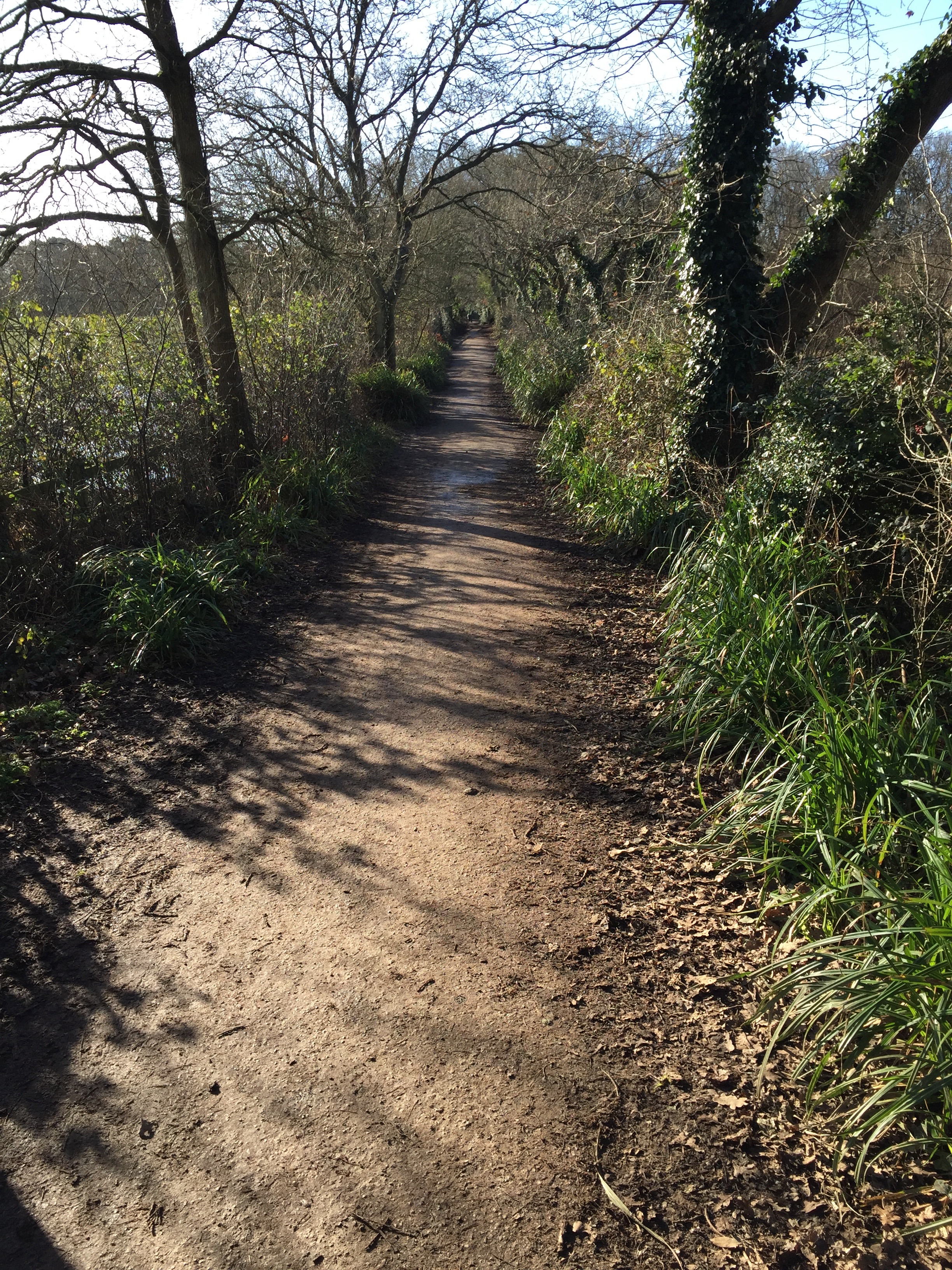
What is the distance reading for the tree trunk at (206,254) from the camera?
27.4 feet

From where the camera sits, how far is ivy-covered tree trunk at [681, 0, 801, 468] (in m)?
7.62

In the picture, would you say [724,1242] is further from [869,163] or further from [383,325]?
[383,325]

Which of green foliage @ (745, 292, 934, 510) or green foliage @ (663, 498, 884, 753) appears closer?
green foliage @ (663, 498, 884, 753)

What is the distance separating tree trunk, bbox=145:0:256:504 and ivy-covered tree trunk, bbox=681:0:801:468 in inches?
209

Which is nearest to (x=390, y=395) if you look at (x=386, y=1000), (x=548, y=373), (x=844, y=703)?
(x=548, y=373)

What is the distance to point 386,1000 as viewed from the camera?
3.13 m

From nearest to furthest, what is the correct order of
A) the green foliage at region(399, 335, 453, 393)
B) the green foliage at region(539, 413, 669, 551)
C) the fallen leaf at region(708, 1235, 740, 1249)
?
the fallen leaf at region(708, 1235, 740, 1249)
the green foliage at region(539, 413, 669, 551)
the green foliage at region(399, 335, 453, 393)

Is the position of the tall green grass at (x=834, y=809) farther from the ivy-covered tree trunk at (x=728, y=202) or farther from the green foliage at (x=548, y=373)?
the green foliage at (x=548, y=373)

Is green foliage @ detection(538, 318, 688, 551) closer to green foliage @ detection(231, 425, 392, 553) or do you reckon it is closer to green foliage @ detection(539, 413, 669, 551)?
green foliage @ detection(539, 413, 669, 551)

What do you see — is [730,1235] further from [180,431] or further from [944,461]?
[180,431]

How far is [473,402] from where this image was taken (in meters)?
24.0

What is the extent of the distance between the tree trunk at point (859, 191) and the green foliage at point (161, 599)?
5.31 metres

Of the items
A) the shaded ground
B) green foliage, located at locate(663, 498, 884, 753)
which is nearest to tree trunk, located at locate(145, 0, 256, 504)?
the shaded ground

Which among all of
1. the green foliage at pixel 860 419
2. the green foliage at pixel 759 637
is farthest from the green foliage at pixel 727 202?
the green foliage at pixel 759 637
